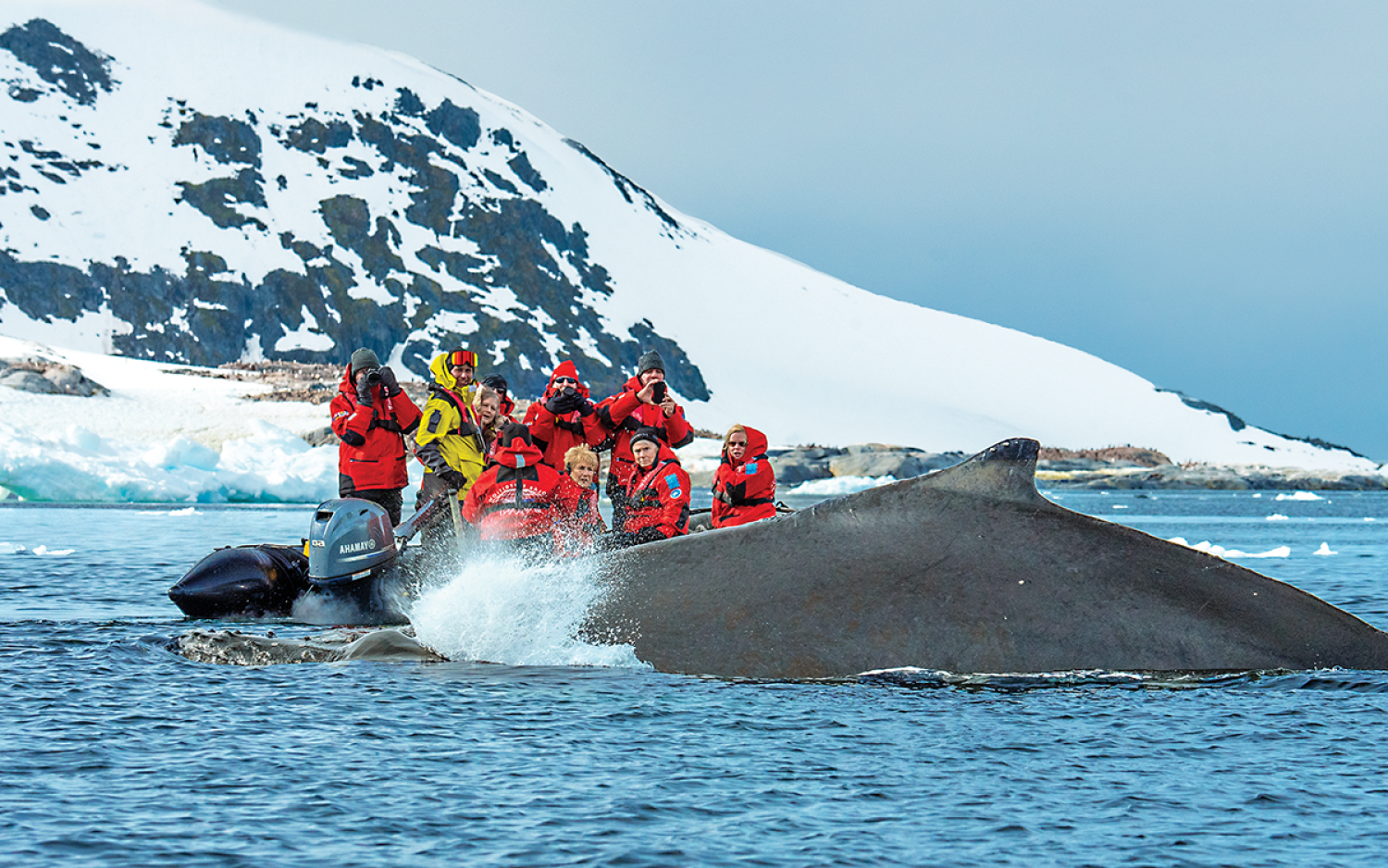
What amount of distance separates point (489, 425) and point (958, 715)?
23.9 feet

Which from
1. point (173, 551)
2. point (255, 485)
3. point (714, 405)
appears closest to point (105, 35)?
point (714, 405)

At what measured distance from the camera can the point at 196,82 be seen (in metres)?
165

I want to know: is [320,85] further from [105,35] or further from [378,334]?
[378,334]

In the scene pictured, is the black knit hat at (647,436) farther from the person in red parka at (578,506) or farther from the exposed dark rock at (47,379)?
the exposed dark rock at (47,379)

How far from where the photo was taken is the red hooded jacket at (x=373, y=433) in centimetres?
1431

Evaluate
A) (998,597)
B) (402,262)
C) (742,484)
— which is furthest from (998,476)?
(402,262)

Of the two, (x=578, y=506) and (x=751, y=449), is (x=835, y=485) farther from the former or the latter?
(x=578, y=506)

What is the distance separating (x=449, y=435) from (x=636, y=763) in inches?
310

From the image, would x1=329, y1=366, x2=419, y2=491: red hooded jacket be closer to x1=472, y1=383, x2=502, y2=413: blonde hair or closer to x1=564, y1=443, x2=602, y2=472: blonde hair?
x1=472, y1=383, x2=502, y2=413: blonde hair

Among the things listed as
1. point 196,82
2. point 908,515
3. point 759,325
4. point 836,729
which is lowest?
point 836,729

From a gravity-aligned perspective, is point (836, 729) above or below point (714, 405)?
below

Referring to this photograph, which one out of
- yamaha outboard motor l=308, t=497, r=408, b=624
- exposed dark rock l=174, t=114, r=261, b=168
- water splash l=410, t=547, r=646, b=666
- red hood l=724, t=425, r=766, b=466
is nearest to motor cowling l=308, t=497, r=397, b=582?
yamaha outboard motor l=308, t=497, r=408, b=624

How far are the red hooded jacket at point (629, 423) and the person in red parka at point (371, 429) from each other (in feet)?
8.11

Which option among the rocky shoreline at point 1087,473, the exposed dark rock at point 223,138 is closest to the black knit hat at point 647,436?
the rocky shoreline at point 1087,473
